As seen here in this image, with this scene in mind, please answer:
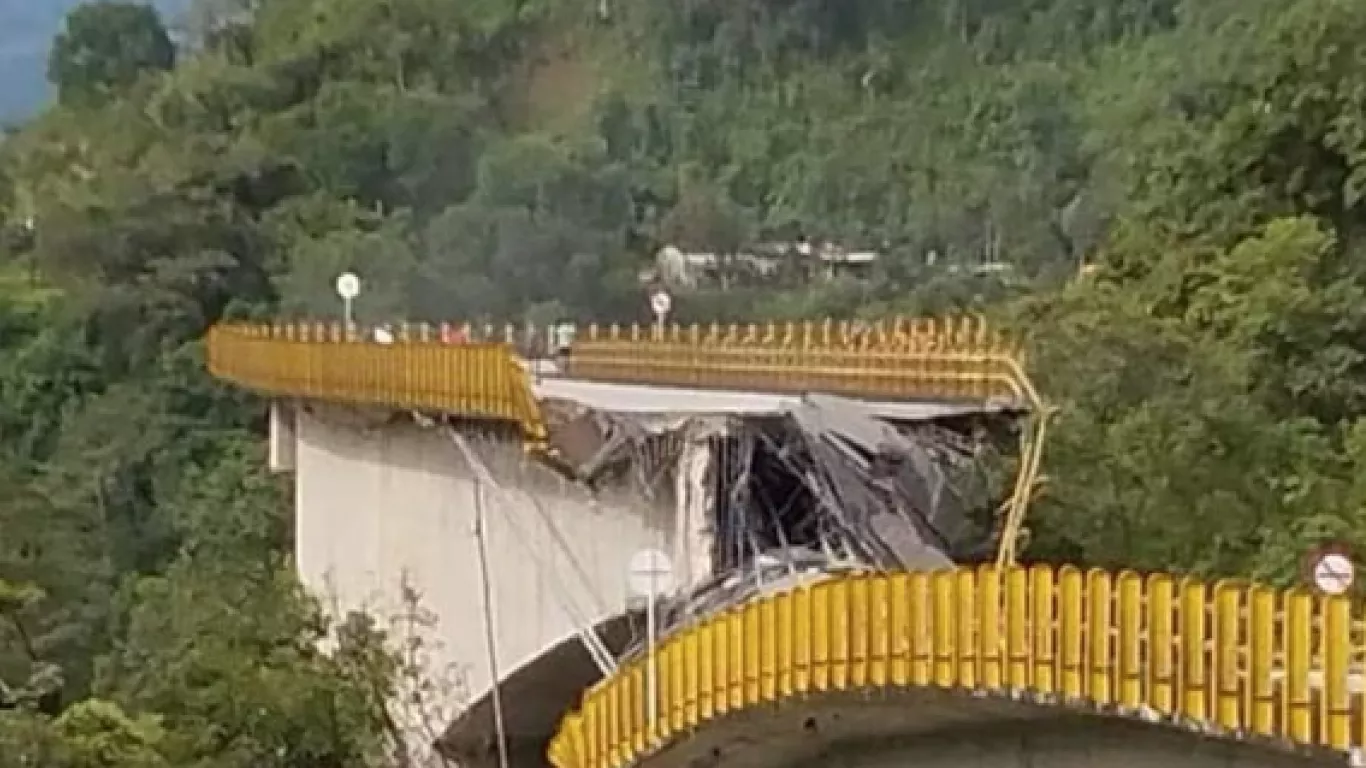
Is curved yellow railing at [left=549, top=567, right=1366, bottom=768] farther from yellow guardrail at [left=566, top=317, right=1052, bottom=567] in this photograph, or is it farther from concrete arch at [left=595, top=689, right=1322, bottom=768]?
yellow guardrail at [left=566, top=317, right=1052, bottom=567]

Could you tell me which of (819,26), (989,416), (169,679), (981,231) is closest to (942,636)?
(989,416)

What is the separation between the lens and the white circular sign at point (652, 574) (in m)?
15.7

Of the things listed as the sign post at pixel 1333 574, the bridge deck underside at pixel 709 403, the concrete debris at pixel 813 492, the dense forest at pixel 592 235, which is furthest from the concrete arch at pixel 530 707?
the sign post at pixel 1333 574

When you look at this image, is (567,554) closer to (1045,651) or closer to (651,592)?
(651,592)

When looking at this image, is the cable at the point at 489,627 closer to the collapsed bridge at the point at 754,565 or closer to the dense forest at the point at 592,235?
the collapsed bridge at the point at 754,565

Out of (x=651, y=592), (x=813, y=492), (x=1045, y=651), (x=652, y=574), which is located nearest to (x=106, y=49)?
(x=813, y=492)

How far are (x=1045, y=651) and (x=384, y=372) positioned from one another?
1523cm

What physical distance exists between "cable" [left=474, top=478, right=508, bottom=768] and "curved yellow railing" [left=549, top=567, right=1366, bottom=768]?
913 centimetres

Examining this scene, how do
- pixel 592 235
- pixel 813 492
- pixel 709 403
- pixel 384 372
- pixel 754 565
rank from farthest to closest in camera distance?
1. pixel 592 235
2. pixel 384 372
3. pixel 709 403
4. pixel 813 492
5. pixel 754 565

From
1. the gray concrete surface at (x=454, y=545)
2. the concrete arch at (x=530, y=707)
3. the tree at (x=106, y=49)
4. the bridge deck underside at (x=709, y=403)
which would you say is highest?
the tree at (x=106, y=49)

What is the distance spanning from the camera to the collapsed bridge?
10688mm

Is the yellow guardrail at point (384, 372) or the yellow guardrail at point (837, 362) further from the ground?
the yellow guardrail at point (837, 362)

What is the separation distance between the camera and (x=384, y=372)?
25.7 metres

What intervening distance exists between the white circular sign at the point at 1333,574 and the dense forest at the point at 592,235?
16.9ft
